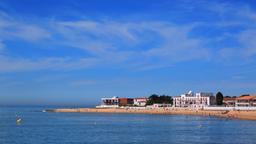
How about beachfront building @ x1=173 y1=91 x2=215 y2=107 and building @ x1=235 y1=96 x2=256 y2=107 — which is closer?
building @ x1=235 y1=96 x2=256 y2=107

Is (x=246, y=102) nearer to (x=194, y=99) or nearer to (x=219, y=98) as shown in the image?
(x=219, y=98)

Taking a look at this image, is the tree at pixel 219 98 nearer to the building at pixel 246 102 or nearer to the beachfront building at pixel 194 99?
the beachfront building at pixel 194 99

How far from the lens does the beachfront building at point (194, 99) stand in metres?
180

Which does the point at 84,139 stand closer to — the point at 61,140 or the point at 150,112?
the point at 61,140

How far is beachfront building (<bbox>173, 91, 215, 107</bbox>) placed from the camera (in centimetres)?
17988

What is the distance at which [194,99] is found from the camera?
605 feet

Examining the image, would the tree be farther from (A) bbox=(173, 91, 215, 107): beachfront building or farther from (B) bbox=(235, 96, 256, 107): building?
(B) bbox=(235, 96, 256, 107): building

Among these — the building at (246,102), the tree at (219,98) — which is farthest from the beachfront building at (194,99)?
the building at (246,102)

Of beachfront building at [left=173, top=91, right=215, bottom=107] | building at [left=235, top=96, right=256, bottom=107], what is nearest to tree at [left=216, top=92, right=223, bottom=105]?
beachfront building at [left=173, top=91, right=215, bottom=107]

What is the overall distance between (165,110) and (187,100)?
3102 centimetres

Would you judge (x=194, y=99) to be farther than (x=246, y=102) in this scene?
Yes

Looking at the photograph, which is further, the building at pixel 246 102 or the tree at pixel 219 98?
the tree at pixel 219 98

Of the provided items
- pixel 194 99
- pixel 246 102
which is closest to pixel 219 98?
pixel 194 99

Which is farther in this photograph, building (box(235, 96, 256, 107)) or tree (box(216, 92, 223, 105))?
tree (box(216, 92, 223, 105))
